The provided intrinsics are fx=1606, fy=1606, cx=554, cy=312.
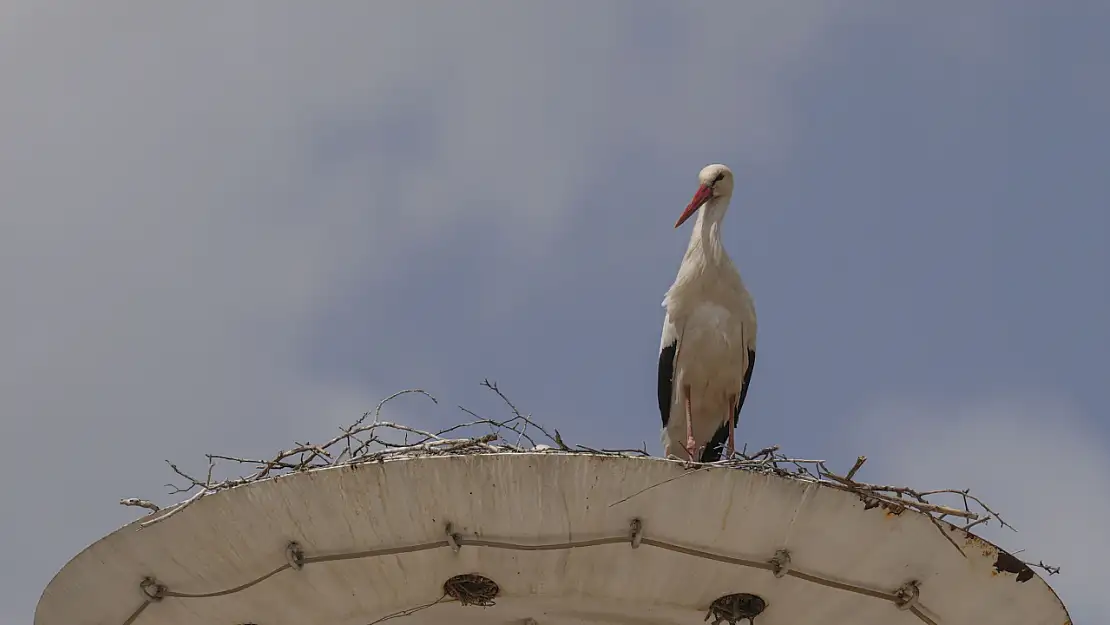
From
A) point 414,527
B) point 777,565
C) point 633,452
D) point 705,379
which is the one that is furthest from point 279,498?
point 705,379

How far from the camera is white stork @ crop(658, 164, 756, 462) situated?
11141mm

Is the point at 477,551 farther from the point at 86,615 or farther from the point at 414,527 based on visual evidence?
the point at 86,615

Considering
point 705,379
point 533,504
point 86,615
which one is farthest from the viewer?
point 705,379

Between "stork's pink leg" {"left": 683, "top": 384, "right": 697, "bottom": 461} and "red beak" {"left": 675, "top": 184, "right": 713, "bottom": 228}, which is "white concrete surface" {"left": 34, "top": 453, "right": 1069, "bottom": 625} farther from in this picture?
"red beak" {"left": 675, "top": 184, "right": 713, "bottom": 228}

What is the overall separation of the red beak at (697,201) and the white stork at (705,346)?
0.26 meters

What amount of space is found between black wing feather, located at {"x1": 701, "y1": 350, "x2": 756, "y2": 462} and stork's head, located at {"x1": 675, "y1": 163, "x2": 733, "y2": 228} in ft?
4.12

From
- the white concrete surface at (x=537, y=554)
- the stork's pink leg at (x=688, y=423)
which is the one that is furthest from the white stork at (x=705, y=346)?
the white concrete surface at (x=537, y=554)

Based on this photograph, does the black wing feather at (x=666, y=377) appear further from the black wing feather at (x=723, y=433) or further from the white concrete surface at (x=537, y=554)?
the white concrete surface at (x=537, y=554)

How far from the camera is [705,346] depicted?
438 inches

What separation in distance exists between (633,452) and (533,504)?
52 centimetres

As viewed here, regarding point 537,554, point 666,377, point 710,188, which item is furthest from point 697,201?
point 537,554

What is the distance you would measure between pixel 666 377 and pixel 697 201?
1.38 m

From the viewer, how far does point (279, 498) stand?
7160 millimetres

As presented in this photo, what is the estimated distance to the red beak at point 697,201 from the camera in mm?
11922
